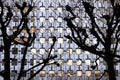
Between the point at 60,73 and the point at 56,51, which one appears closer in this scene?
the point at 60,73

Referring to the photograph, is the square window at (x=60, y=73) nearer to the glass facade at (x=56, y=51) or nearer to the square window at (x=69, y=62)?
the glass facade at (x=56, y=51)

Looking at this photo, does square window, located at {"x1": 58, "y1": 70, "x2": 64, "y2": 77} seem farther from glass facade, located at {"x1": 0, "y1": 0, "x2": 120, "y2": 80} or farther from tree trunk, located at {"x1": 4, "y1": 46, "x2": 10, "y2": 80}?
tree trunk, located at {"x1": 4, "y1": 46, "x2": 10, "y2": 80}

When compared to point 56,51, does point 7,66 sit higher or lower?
higher

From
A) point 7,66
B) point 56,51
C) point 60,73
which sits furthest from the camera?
point 56,51

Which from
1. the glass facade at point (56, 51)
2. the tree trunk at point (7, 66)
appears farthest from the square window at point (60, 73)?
the tree trunk at point (7, 66)

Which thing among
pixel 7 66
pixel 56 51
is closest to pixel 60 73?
pixel 56 51

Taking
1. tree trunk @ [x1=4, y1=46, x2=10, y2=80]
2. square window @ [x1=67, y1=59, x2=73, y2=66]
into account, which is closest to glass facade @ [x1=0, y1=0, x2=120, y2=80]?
square window @ [x1=67, y1=59, x2=73, y2=66]

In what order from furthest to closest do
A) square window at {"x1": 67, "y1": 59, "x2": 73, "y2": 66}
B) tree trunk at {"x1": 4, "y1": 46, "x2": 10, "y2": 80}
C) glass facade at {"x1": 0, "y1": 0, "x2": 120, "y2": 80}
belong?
square window at {"x1": 67, "y1": 59, "x2": 73, "y2": 66}
glass facade at {"x1": 0, "y1": 0, "x2": 120, "y2": 80}
tree trunk at {"x1": 4, "y1": 46, "x2": 10, "y2": 80}

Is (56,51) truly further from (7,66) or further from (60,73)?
(7,66)

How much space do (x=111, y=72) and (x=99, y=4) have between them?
24.8m

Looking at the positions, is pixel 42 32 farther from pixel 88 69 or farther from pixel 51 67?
pixel 88 69

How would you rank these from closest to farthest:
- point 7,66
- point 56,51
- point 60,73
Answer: point 7,66
point 60,73
point 56,51

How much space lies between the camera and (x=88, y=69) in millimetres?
35281

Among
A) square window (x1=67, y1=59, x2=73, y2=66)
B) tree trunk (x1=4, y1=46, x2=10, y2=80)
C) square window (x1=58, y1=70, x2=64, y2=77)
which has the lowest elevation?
square window (x1=58, y1=70, x2=64, y2=77)
